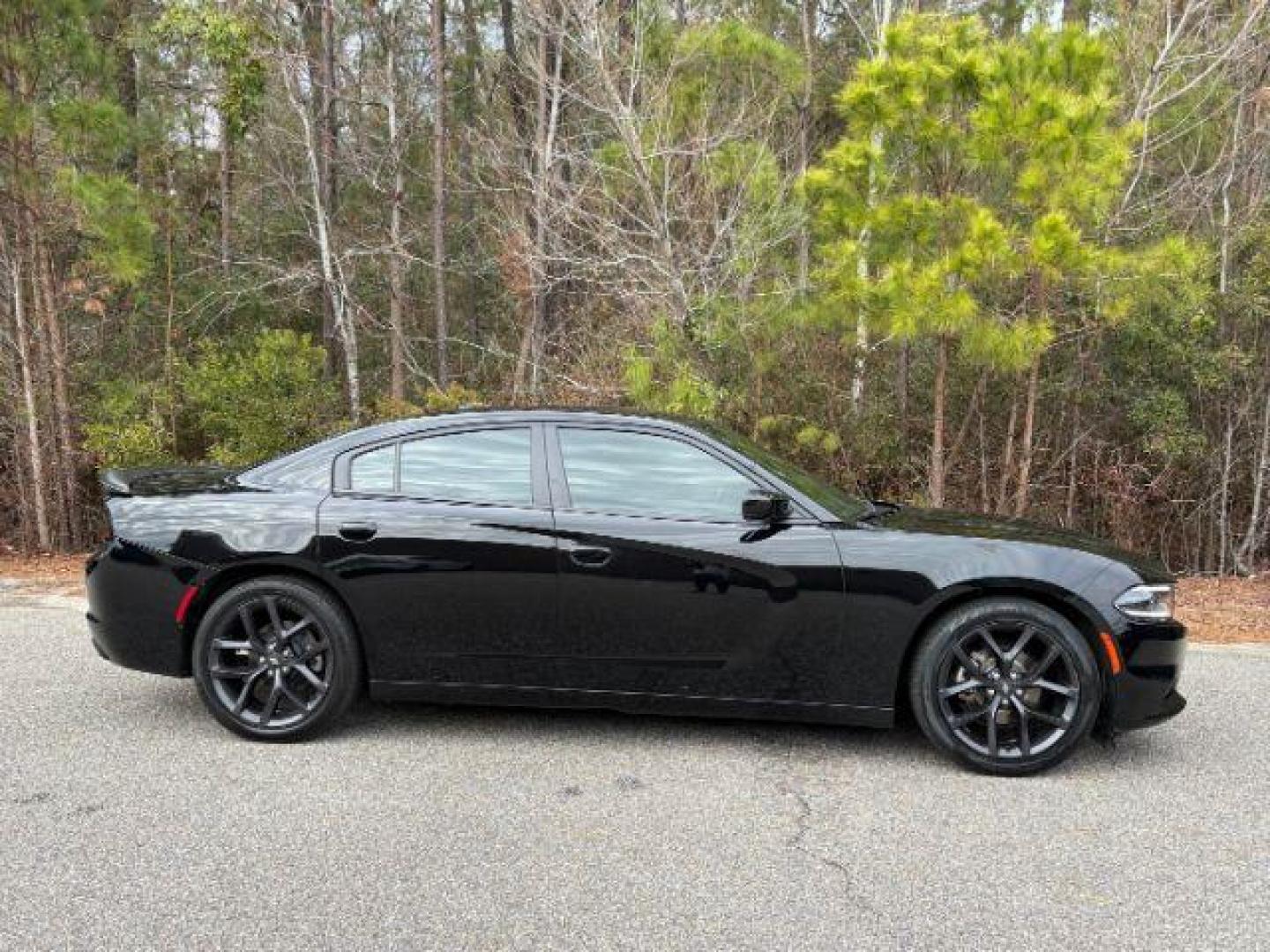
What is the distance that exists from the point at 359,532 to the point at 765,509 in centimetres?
176

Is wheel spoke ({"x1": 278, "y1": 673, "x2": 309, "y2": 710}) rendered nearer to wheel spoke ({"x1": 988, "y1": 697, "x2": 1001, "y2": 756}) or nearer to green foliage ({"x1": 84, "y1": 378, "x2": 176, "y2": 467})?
wheel spoke ({"x1": 988, "y1": 697, "x2": 1001, "y2": 756})

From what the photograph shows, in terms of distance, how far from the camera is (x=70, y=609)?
6914mm

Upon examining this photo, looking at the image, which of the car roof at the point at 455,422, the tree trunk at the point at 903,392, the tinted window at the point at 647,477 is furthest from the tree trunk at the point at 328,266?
the tinted window at the point at 647,477

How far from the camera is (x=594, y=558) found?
4.18 meters

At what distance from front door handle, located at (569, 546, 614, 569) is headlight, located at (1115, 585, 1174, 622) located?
2.07 m

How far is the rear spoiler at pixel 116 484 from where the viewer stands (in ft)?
15.2

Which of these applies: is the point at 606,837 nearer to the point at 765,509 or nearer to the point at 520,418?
the point at 765,509

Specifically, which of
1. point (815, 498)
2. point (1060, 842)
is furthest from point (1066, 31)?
point (1060, 842)

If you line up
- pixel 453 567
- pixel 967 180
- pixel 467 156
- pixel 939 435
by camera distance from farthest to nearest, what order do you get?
pixel 467 156, pixel 939 435, pixel 967 180, pixel 453 567

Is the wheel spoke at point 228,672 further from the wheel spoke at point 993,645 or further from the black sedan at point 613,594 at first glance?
the wheel spoke at point 993,645

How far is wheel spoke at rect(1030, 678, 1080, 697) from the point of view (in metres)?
3.97

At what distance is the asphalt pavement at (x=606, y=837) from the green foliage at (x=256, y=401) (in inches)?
249

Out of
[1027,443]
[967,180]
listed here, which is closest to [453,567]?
[967,180]

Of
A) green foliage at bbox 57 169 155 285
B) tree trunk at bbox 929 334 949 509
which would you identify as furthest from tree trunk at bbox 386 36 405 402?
tree trunk at bbox 929 334 949 509
